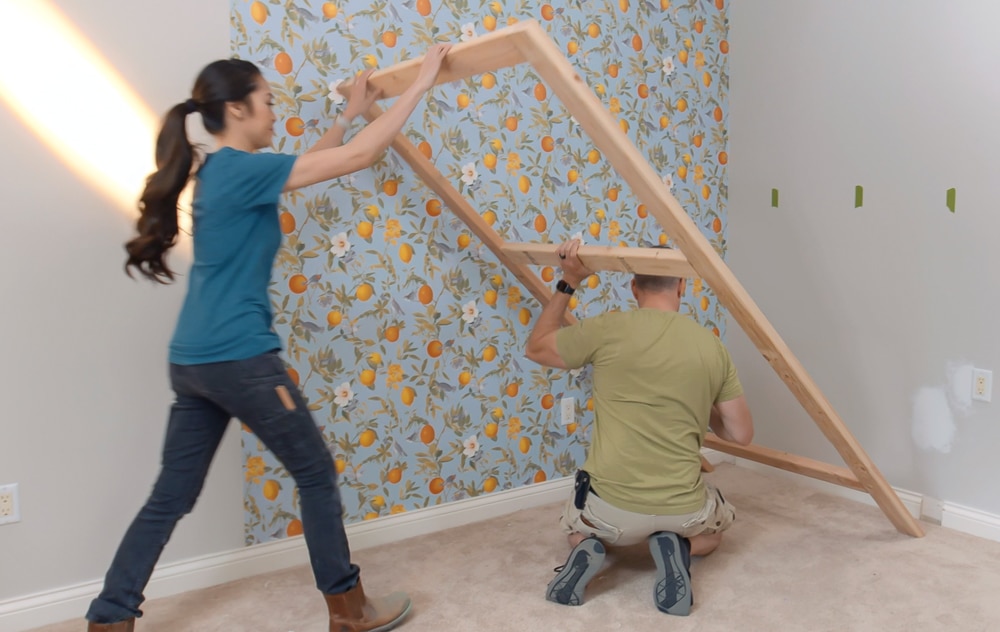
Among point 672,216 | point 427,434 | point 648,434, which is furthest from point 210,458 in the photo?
point 672,216

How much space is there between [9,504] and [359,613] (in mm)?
865

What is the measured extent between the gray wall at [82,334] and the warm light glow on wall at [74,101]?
0.01 m

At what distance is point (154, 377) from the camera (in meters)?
2.16

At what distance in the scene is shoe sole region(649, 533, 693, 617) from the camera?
2.02 meters

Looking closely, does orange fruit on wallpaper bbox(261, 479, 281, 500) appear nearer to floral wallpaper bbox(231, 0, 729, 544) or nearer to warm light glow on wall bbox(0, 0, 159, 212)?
floral wallpaper bbox(231, 0, 729, 544)

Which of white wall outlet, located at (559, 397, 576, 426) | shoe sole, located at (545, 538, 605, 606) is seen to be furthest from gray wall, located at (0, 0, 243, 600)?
white wall outlet, located at (559, 397, 576, 426)

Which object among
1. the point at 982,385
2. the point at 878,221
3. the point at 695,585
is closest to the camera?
the point at 695,585

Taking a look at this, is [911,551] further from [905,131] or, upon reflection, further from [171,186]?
[171,186]

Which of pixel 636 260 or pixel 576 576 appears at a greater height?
pixel 636 260

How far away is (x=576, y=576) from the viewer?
208cm

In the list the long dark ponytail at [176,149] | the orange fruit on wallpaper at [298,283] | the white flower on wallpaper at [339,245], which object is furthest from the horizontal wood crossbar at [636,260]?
the long dark ponytail at [176,149]

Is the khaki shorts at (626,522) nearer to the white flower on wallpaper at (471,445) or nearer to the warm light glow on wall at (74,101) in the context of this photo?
the white flower on wallpaper at (471,445)

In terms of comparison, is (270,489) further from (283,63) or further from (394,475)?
(283,63)

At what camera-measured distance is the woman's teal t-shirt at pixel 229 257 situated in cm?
172
